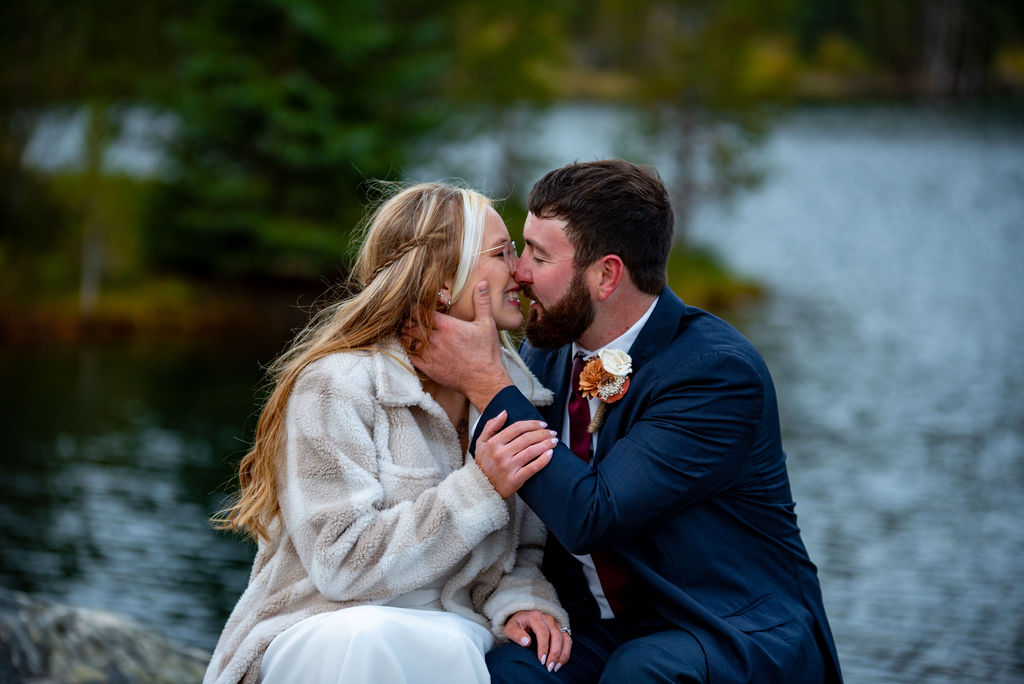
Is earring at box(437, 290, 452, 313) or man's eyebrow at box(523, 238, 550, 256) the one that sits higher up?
man's eyebrow at box(523, 238, 550, 256)

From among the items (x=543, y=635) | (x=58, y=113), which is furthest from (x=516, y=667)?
(x=58, y=113)

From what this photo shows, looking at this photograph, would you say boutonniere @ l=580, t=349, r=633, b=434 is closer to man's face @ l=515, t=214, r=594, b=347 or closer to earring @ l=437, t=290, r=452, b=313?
man's face @ l=515, t=214, r=594, b=347

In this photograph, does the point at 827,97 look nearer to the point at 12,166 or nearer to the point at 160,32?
the point at 160,32

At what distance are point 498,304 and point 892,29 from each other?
5287cm

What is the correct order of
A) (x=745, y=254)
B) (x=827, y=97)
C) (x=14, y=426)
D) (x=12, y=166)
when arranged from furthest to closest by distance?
(x=827, y=97)
(x=745, y=254)
(x=12, y=166)
(x=14, y=426)

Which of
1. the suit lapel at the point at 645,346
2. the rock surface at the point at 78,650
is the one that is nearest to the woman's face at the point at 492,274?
the suit lapel at the point at 645,346

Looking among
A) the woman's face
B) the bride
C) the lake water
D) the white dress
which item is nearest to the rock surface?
the bride

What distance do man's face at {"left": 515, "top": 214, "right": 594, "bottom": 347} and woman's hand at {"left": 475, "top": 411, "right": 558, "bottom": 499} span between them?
0.47 m

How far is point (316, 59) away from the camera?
21.1 m

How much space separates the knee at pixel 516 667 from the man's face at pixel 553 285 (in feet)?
3.10

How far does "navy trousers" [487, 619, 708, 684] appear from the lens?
317 centimetres

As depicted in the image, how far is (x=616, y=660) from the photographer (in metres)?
3.27

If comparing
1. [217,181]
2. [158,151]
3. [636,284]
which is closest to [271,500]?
[636,284]

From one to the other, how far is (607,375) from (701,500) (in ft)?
1.50
